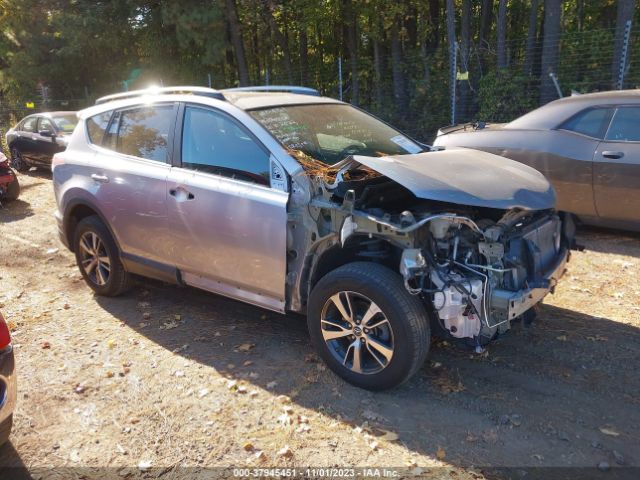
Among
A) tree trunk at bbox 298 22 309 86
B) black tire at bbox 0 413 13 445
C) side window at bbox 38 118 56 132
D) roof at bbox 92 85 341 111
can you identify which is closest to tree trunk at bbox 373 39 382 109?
tree trunk at bbox 298 22 309 86

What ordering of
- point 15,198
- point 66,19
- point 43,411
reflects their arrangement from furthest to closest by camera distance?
point 66,19, point 15,198, point 43,411

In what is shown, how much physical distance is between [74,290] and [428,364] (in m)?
3.72

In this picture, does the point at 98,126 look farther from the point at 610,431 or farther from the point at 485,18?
the point at 485,18

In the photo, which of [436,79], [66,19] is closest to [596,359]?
[436,79]

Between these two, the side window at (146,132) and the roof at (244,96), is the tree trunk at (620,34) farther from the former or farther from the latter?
the side window at (146,132)

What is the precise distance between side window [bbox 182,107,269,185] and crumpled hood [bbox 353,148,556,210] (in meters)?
0.80

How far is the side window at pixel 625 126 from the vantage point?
571 centimetres

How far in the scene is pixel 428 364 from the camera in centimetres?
382

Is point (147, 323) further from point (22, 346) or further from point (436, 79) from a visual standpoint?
point (436, 79)

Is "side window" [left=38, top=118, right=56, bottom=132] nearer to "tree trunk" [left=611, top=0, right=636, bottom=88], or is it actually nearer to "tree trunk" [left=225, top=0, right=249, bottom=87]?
"tree trunk" [left=225, top=0, right=249, bottom=87]

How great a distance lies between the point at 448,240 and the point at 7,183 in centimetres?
897

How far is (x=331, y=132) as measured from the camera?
4.30m

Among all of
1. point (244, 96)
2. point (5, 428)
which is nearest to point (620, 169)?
point (244, 96)

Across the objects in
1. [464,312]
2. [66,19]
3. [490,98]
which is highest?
[66,19]
